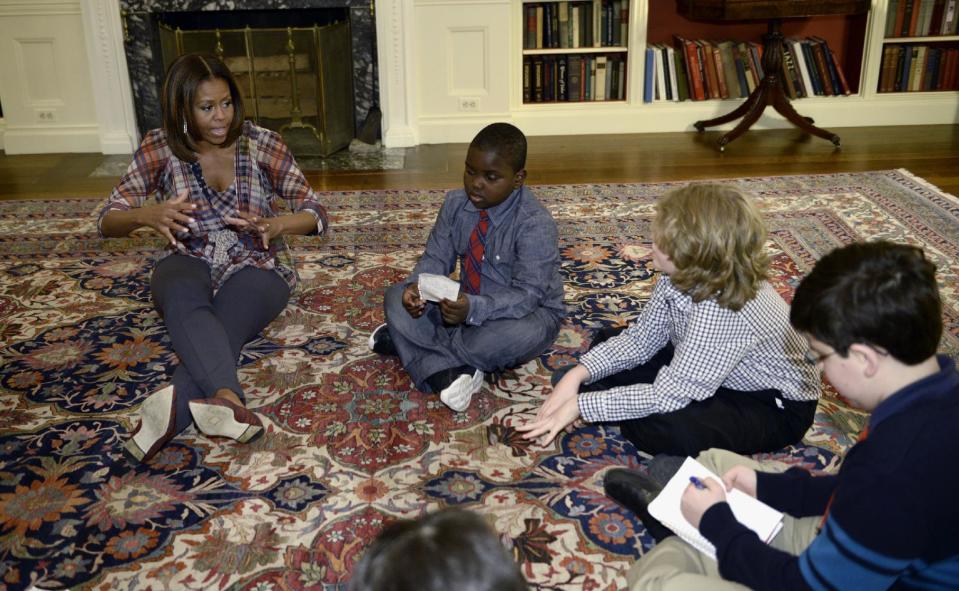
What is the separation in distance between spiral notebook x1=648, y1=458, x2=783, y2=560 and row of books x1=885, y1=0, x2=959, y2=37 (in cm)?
432

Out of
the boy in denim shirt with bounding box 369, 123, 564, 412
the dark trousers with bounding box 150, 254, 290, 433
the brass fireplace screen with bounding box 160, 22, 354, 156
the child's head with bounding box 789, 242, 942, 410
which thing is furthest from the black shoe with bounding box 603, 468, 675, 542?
the brass fireplace screen with bounding box 160, 22, 354, 156

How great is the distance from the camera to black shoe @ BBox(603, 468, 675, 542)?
1857mm

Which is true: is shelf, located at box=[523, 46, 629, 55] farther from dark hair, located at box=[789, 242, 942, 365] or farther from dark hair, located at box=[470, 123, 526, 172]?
dark hair, located at box=[789, 242, 942, 365]

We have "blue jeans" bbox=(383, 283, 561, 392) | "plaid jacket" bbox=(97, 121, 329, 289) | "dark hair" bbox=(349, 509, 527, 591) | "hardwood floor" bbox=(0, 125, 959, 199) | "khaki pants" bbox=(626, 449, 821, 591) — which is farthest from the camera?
"hardwood floor" bbox=(0, 125, 959, 199)

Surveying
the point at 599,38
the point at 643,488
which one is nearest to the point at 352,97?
the point at 599,38

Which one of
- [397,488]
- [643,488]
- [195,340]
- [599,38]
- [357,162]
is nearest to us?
[643,488]

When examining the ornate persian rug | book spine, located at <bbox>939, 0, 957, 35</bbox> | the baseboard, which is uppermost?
book spine, located at <bbox>939, 0, 957, 35</bbox>

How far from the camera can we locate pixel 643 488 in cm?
192

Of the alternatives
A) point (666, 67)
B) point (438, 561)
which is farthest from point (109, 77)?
point (438, 561)

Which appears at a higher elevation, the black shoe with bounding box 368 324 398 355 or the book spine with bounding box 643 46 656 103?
the book spine with bounding box 643 46 656 103

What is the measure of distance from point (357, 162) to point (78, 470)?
288cm

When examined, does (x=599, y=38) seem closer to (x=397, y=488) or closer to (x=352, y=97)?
(x=352, y=97)

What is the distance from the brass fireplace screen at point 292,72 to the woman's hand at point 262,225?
2.35 meters

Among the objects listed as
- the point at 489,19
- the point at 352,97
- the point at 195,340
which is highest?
the point at 489,19
